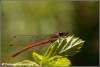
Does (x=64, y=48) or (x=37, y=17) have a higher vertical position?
(x=37, y=17)

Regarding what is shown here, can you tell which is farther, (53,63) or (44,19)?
(44,19)

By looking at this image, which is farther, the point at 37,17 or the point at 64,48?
the point at 37,17

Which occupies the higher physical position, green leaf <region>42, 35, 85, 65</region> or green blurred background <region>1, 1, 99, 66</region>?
green blurred background <region>1, 1, 99, 66</region>

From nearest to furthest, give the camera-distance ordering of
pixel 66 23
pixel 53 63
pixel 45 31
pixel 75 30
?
pixel 53 63 < pixel 45 31 < pixel 66 23 < pixel 75 30

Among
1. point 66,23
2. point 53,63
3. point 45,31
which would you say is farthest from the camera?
point 66,23

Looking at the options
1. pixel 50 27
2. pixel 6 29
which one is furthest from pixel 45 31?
pixel 6 29

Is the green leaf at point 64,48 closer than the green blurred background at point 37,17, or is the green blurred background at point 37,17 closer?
the green leaf at point 64,48

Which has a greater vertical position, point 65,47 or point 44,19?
point 44,19

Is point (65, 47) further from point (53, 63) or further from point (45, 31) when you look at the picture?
point (45, 31)

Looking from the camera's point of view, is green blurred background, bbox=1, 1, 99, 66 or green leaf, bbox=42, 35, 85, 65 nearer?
green leaf, bbox=42, 35, 85, 65

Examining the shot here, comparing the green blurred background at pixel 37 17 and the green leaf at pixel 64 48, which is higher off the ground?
the green blurred background at pixel 37 17

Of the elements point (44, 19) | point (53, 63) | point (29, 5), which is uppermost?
point (29, 5)
